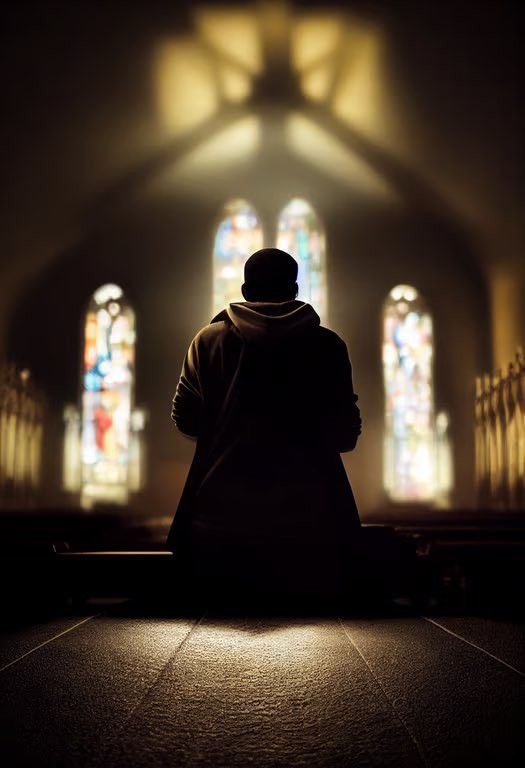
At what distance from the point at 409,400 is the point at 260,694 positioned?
32.1 feet

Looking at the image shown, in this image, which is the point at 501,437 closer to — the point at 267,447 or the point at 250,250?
Result: the point at 250,250

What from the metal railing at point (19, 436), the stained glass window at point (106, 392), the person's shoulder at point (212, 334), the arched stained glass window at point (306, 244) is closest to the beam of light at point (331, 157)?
the arched stained glass window at point (306, 244)

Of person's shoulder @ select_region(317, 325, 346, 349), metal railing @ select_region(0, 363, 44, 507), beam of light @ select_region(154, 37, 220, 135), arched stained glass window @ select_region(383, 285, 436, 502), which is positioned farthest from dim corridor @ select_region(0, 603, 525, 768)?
arched stained glass window @ select_region(383, 285, 436, 502)

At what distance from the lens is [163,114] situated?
9.24 m

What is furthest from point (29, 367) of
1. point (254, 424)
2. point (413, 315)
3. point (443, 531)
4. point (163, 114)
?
point (254, 424)

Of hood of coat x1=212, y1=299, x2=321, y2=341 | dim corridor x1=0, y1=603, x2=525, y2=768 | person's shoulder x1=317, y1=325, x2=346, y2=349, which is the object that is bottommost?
dim corridor x1=0, y1=603, x2=525, y2=768

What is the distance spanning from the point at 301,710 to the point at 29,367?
10.2 m

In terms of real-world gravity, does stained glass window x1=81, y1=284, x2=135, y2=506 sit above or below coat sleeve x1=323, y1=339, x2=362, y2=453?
above

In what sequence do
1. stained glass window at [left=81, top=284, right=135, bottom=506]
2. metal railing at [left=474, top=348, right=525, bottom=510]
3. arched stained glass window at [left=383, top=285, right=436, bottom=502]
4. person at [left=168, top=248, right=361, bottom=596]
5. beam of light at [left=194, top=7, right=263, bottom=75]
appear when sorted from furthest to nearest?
stained glass window at [left=81, top=284, right=135, bottom=506] → arched stained glass window at [left=383, top=285, right=436, bottom=502] → metal railing at [left=474, top=348, right=525, bottom=510] → beam of light at [left=194, top=7, right=263, bottom=75] → person at [left=168, top=248, right=361, bottom=596]

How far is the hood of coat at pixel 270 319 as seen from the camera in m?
1.87

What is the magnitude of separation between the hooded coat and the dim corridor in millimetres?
154

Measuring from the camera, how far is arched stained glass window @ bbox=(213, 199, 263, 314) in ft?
35.7

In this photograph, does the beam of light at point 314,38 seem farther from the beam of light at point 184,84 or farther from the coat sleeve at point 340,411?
the coat sleeve at point 340,411

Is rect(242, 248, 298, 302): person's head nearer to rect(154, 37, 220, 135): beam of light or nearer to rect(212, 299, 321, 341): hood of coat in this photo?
rect(212, 299, 321, 341): hood of coat
